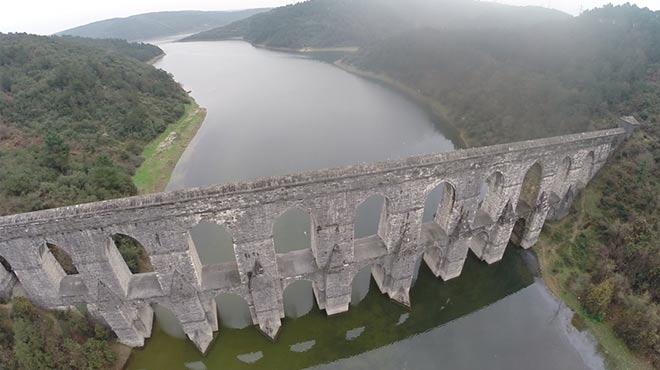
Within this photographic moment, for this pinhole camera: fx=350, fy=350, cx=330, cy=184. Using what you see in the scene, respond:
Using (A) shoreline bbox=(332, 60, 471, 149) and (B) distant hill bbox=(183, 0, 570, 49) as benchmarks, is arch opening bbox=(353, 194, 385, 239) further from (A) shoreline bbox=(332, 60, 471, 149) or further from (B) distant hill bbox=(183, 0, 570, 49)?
(B) distant hill bbox=(183, 0, 570, 49)

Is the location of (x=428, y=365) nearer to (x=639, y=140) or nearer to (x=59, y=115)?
(x=639, y=140)

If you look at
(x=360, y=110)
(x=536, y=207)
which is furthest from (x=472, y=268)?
(x=360, y=110)

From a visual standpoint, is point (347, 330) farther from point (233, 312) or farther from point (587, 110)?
point (587, 110)

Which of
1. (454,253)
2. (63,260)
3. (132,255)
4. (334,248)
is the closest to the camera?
(334,248)

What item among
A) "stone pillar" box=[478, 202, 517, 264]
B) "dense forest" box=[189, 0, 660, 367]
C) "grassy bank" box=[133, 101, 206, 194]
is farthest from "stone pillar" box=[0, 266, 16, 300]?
"dense forest" box=[189, 0, 660, 367]

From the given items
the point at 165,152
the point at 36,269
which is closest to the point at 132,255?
the point at 36,269

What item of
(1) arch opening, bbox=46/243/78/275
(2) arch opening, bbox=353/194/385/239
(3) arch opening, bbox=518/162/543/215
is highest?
(1) arch opening, bbox=46/243/78/275
